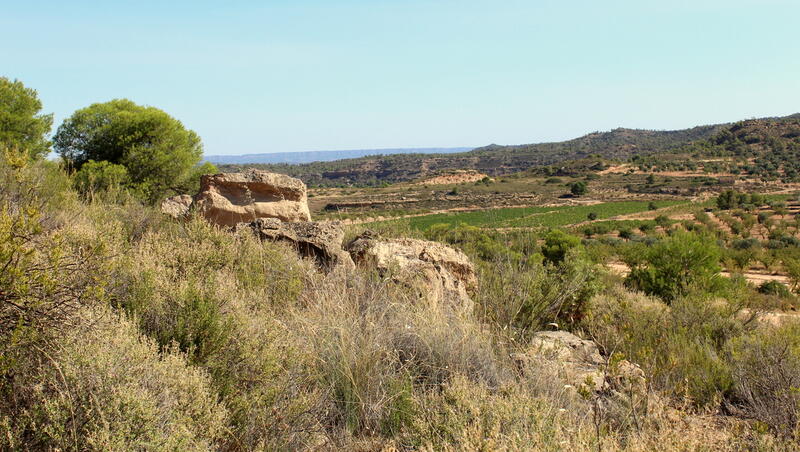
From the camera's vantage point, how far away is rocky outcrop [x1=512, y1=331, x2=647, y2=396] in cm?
347

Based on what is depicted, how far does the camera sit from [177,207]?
8172mm

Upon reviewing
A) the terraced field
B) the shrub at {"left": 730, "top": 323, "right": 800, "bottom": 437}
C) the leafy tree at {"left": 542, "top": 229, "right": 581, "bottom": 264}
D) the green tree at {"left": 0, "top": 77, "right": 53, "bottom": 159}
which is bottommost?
the terraced field

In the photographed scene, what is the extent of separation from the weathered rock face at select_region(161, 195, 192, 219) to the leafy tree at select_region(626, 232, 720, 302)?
29.4 feet

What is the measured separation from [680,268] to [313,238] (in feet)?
26.2

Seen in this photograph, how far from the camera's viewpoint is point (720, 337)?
5.78 meters

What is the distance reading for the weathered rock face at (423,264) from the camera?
5363 millimetres

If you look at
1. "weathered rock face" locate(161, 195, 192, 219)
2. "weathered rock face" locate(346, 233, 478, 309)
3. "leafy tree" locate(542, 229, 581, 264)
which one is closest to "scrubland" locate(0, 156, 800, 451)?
A: "weathered rock face" locate(346, 233, 478, 309)

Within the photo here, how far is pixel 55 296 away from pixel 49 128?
17.0 m

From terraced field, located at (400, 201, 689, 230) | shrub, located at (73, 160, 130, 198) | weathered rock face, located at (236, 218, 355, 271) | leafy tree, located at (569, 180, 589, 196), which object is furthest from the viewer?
leafy tree, located at (569, 180, 589, 196)

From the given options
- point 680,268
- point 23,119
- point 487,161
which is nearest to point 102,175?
point 23,119

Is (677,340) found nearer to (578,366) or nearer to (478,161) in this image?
(578,366)

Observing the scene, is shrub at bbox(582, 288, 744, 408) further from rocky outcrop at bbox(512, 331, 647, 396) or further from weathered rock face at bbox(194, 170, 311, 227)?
weathered rock face at bbox(194, 170, 311, 227)

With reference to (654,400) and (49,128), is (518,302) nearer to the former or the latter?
(654,400)

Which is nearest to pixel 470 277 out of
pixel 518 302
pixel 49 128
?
pixel 518 302
